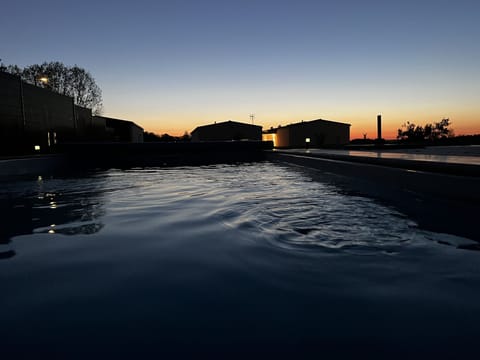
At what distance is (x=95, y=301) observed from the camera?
1504 mm

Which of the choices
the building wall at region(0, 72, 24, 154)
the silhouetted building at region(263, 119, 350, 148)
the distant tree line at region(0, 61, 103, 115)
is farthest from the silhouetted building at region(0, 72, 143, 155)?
the silhouetted building at region(263, 119, 350, 148)

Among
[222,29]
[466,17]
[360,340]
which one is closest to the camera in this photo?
[360,340]

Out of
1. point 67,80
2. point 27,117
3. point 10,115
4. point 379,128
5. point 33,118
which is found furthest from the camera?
point 67,80

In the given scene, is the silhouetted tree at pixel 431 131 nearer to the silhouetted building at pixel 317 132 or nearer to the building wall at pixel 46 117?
the silhouetted building at pixel 317 132

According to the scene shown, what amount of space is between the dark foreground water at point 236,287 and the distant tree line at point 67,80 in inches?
1010

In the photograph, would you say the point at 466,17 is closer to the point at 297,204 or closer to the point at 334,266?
the point at 297,204

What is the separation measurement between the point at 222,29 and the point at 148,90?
10628 mm

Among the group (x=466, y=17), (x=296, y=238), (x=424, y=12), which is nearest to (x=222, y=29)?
(x=424, y=12)

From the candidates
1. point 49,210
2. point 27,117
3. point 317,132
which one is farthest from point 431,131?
point 49,210

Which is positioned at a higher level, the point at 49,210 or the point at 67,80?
→ the point at 67,80

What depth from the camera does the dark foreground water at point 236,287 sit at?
1155 millimetres

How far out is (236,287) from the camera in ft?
5.47

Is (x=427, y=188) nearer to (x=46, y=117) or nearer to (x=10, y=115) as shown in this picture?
(x=10, y=115)

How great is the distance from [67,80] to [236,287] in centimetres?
2976
